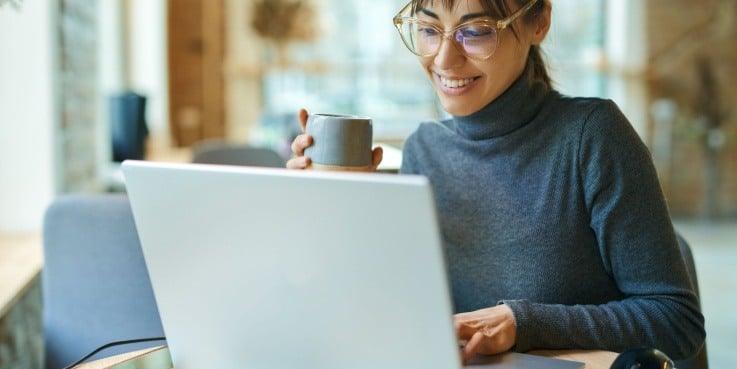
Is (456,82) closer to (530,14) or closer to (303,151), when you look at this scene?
(530,14)

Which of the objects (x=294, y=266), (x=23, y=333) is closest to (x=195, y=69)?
(x=23, y=333)

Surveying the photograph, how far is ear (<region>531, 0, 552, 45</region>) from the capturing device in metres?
1.30

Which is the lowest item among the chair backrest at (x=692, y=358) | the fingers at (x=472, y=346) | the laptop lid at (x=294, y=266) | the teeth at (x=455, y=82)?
the chair backrest at (x=692, y=358)

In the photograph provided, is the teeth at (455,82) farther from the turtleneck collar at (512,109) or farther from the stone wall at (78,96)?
the stone wall at (78,96)

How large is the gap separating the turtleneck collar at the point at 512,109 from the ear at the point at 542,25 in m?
0.05

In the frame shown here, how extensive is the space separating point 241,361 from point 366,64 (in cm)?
654

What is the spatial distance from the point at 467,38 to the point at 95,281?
88 centimetres

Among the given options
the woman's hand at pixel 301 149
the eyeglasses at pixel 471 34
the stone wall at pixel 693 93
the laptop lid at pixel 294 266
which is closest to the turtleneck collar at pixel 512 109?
the eyeglasses at pixel 471 34

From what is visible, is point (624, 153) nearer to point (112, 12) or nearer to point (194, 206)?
point (194, 206)

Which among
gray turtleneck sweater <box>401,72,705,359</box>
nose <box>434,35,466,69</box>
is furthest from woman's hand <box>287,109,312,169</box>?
gray turtleneck sweater <box>401,72,705,359</box>

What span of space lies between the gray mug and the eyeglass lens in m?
0.22

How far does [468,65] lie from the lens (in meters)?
1.23

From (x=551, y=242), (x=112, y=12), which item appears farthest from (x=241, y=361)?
(x=112, y=12)

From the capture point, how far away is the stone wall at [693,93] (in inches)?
273
